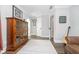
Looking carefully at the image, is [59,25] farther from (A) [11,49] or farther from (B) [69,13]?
(A) [11,49]

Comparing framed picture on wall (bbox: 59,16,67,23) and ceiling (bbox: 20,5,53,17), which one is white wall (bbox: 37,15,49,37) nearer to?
ceiling (bbox: 20,5,53,17)

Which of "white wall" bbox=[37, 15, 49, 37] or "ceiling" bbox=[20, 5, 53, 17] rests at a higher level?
"ceiling" bbox=[20, 5, 53, 17]

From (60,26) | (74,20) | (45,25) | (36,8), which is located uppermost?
(36,8)

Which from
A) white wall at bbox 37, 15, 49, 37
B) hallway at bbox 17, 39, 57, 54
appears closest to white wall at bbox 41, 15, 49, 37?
white wall at bbox 37, 15, 49, 37

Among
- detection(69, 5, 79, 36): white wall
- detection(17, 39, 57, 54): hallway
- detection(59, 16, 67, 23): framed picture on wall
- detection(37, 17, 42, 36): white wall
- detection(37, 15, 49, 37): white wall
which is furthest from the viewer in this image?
detection(37, 17, 42, 36): white wall

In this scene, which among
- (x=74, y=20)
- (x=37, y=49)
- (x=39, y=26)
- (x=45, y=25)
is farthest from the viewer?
(x=39, y=26)

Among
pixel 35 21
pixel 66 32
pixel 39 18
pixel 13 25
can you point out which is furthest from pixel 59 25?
pixel 35 21

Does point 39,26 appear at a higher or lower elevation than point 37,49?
higher

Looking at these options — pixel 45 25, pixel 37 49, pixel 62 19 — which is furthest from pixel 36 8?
pixel 37 49

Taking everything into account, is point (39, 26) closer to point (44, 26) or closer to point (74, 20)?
point (44, 26)

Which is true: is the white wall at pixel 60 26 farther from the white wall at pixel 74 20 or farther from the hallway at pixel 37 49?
the hallway at pixel 37 49

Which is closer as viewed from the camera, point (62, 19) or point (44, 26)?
point (62, 19)

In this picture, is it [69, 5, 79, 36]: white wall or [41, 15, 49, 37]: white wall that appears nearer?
[69, 5, 79, 36]: white wall

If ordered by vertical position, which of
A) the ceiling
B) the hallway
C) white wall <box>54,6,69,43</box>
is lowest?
the hallway
